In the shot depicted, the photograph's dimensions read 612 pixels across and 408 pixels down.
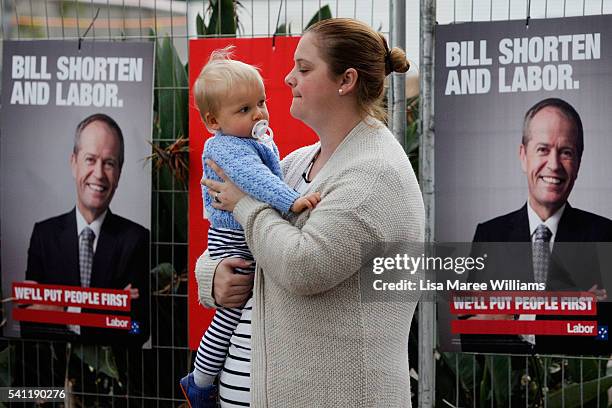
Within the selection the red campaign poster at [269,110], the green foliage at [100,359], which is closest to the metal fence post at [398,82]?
the red campaign poster at [269,110]

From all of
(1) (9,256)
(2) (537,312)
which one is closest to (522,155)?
(2) (537,312)

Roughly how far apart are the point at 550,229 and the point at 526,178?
0.74ft

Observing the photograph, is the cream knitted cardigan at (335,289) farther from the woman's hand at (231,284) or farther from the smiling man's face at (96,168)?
the smiling man's face at (96,168)

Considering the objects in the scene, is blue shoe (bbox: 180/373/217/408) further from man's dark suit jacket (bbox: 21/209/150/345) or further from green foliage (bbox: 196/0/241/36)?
green foliage (bbox: 196/0/241/36)

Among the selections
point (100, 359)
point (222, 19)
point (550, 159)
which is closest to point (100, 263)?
point (100, 359)

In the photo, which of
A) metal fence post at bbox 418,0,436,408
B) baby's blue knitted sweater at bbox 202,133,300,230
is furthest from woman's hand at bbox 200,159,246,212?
metal fence post at bbox 418,0,436,408

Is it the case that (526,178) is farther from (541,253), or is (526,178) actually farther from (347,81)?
(347,81)

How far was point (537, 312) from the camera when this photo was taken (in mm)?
Answer: 3633

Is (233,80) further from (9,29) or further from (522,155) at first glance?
(9,29)

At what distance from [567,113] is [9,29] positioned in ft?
8.54

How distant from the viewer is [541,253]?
365cm

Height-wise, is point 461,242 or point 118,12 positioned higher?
point 118,12

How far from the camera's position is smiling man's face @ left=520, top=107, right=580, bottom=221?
11.8 ft

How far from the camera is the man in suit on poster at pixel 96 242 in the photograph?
162 inches
